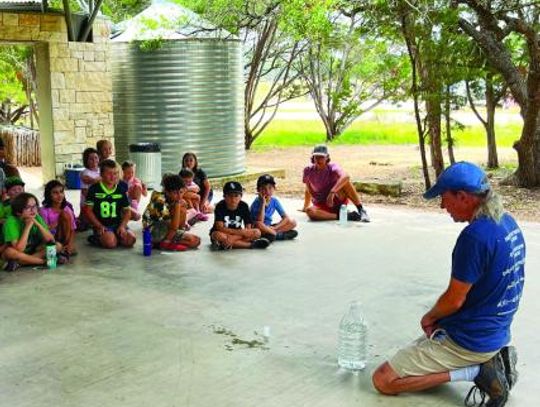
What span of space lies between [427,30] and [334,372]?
8120mm

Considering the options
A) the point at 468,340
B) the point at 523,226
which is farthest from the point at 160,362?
the point at 523,226

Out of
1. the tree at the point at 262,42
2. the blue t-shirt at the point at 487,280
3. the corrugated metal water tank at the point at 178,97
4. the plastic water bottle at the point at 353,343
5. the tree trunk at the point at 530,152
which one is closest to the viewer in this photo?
the blue t-shirt at the point at 487,280

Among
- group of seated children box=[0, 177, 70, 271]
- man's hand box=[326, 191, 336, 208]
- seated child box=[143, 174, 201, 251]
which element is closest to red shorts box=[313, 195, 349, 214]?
man's hand box=[326, 191, 336, 208]

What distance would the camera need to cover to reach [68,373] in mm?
4410

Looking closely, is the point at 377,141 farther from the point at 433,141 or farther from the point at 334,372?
the point at 334,372

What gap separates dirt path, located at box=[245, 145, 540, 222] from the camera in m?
11.5

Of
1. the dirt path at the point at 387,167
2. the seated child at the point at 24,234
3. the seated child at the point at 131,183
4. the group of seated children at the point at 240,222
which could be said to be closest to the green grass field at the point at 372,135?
the dirt path at the point at 387,167

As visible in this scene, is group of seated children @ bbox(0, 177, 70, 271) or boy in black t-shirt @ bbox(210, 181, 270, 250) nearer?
group of seated children @ bbox(0, 177, 70, 271)

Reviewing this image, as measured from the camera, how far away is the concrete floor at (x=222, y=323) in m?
4.15

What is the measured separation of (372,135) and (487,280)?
23401mm

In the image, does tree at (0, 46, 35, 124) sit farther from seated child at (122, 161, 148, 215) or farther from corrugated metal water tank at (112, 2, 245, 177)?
seated child at (122, 161, 148, 215)

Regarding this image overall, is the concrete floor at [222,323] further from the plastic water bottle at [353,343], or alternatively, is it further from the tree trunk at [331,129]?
the tree trunk at [331,129]

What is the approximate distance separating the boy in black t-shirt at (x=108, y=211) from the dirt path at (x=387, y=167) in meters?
4.75

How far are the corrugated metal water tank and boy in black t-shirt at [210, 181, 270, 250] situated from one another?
6245 mm
